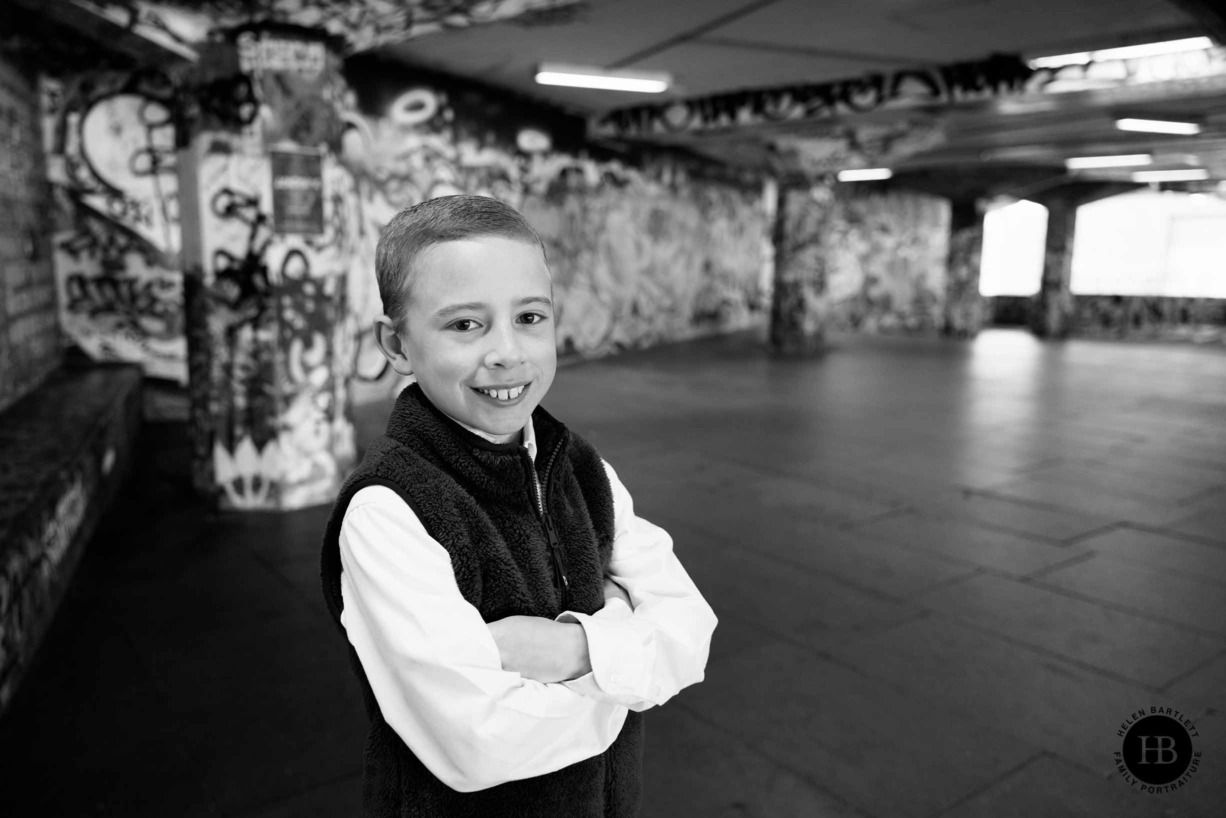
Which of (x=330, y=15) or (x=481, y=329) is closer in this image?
(x=481, y=329)

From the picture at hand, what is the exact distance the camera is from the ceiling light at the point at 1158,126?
44.8 feet

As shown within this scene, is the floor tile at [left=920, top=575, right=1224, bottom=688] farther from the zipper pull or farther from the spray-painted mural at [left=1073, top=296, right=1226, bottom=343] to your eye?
the spray-painted mural at [left=1073, top=296, right=1226, bottom=343]

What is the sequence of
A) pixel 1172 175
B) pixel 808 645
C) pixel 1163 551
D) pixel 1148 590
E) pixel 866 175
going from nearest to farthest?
1. pixel 808 645
2. pixel 1148 590
3. pixel 1163 551
4. pixel 1172 175
5. pixel 866 175

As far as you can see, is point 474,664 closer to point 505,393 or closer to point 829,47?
point 505,393

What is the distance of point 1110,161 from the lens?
18656mm

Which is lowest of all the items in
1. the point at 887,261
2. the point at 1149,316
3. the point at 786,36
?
the point at 1149,316

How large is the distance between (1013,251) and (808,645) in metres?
27.8

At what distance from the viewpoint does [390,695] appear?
4.28 feet

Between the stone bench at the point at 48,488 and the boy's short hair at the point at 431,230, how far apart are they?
2980mm

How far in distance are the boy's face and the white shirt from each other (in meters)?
0.21

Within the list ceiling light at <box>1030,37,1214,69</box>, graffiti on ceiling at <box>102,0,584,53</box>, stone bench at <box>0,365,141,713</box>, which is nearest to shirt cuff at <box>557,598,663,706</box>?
stone bench at <box>0,365,141,713</box>

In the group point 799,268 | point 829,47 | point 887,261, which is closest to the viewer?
point 829,47

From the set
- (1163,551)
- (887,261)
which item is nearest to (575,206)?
(1163,551)

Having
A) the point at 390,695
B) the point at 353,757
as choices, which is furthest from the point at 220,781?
the point at 390,695
